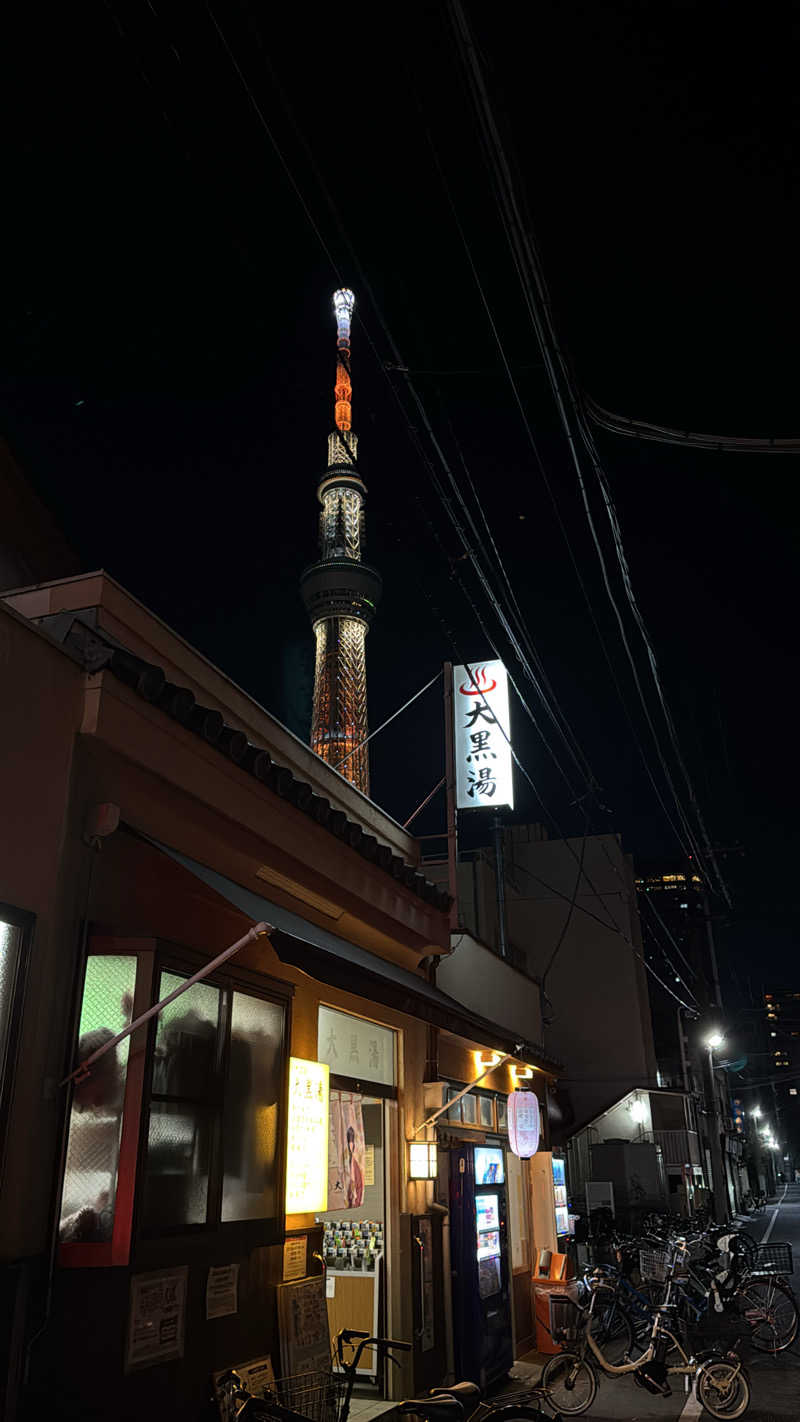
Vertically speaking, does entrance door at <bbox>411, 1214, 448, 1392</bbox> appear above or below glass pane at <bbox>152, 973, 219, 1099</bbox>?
below

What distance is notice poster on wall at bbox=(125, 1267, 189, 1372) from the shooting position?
238 inches

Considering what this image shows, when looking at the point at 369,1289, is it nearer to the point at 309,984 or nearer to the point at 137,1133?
the point at 309,984

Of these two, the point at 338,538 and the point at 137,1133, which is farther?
the point at 338,538

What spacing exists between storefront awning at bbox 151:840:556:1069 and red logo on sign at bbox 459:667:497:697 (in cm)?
786

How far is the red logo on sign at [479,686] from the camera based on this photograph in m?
18.0

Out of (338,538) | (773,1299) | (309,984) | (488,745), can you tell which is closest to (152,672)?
(309,984)

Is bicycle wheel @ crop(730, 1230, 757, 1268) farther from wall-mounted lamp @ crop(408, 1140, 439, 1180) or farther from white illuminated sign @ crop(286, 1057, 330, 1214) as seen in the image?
white illuminated sign @ crop(286, 1057, 330, 1214)

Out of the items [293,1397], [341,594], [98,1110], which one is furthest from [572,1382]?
[341,594]

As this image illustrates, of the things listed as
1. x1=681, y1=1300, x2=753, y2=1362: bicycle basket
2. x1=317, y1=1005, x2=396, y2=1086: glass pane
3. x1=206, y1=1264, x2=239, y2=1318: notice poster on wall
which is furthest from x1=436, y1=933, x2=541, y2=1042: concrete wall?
x1=206, y1=1264, x2=239, y2=1318: notice poster on wall

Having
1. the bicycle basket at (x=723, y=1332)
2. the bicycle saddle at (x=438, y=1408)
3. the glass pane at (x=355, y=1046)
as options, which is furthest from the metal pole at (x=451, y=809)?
the bicycle saddle at (x=438, y=1408)

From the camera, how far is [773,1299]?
43.8 ft

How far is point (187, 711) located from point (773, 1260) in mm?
13878

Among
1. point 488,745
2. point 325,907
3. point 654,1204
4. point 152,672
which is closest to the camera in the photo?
point 152,672

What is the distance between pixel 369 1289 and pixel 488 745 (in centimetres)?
922
